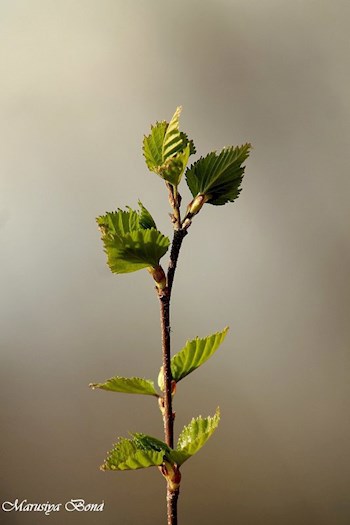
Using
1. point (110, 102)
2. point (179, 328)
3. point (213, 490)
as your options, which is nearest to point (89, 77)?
point (110, 102)

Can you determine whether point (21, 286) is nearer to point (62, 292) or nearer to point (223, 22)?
point (62, 292)

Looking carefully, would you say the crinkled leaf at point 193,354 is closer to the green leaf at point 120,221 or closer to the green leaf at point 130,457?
the green leaf at point 130,457

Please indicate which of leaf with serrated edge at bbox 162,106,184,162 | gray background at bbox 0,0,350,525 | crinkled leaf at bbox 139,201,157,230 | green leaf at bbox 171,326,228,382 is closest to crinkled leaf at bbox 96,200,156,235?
crinkled leaf at bbox 139,201,157,230

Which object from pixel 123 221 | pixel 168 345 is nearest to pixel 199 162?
pixel 123 221

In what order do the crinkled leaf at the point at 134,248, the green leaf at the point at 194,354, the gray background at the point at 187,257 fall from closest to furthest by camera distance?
the crinkled leaf at the point at 134,248
the green leaf at the point at 194,354
the gray background at the point at 187,257

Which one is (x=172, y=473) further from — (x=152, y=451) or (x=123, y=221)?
(x=123, y=221)

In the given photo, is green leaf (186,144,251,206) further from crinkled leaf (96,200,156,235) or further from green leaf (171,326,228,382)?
green leaf (171,326,228,382)

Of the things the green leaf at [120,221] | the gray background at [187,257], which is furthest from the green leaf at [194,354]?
the gray background at [187,257]
